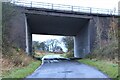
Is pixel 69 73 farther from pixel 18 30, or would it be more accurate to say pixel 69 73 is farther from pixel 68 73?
pixel 18 30

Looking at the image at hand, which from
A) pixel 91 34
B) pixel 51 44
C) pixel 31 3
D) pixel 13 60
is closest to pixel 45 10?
pixel 31 3

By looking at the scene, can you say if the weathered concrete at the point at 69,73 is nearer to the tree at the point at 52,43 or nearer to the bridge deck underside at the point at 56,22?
the bridge deck underside at the point at 56,22

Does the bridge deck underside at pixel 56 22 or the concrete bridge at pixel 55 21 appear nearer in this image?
the concrete bridge at pixel 55 21

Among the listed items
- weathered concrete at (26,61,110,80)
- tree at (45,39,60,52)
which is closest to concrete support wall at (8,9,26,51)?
weathered concrete at (26,61,110,80)

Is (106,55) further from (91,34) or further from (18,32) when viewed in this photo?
(18,32)

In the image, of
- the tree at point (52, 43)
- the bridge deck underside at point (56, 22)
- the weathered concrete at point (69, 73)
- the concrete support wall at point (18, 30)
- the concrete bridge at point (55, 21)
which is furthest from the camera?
the tree at point (52, 43)

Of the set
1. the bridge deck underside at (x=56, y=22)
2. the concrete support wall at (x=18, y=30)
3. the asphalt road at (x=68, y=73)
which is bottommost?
the asphalt road at (x=68, y=73)

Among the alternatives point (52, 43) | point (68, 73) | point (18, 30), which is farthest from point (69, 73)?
point (52, 43)

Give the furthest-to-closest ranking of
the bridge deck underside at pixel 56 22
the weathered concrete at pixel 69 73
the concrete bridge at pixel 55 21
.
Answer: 1. the bridge deck underside at pixel 56 22
2. the concrete bridge at pixel 55 21
3. the weathered concrete at pixel 69 73

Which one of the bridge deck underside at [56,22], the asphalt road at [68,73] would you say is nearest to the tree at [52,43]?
the bridge deck underside at [56,22]

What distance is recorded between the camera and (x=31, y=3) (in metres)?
32.7

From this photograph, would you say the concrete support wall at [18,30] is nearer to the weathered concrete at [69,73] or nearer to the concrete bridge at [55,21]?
the concrete bridge at [55,21]

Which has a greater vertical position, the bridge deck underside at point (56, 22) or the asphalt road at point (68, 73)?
the bridge deck underside at point (56, 22)

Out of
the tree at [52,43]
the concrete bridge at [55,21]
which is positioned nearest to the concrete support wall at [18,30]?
the concrete bridge at [55,21]
